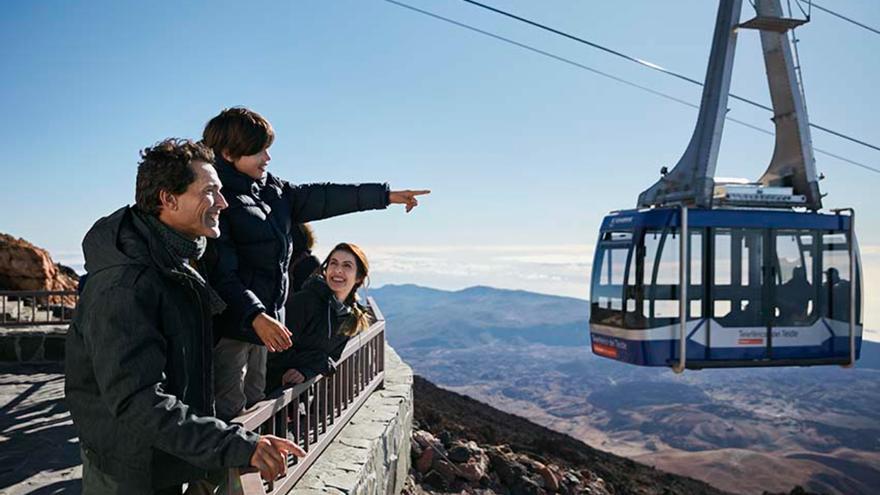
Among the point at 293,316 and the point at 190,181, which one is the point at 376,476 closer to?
the point at 293,316

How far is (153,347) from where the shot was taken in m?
1.88

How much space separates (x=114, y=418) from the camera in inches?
76.5

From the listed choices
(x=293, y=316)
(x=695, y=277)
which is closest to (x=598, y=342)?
(x=695, y=277)

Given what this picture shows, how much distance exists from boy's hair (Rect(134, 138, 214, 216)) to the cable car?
8048 millimetres

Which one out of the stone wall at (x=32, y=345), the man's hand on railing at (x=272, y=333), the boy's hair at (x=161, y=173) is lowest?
the stone wall at (x=32, y=345)

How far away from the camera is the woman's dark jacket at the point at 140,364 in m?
1.85

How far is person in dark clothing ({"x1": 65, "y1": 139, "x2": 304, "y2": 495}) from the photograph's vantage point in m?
1.86

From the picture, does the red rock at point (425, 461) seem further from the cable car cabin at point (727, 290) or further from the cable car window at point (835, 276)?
the cable car window at point (835, 276)

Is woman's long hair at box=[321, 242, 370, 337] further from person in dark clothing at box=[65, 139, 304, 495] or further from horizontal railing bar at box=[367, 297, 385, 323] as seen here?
horizontal railing bar at box=[367, 297, 385, 323]

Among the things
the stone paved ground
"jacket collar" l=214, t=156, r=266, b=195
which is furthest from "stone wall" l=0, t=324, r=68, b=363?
"jacket collar" l=214, t=156, r=266, b=195

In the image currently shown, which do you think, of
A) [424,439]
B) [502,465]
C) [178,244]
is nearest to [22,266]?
[424,439]

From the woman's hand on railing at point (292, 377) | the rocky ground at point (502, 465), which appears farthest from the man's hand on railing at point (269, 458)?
the rocky ground at point (502, 465)

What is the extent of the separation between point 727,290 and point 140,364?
9432 millimetres

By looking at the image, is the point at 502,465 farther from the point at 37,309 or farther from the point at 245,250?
the point at 37,309
